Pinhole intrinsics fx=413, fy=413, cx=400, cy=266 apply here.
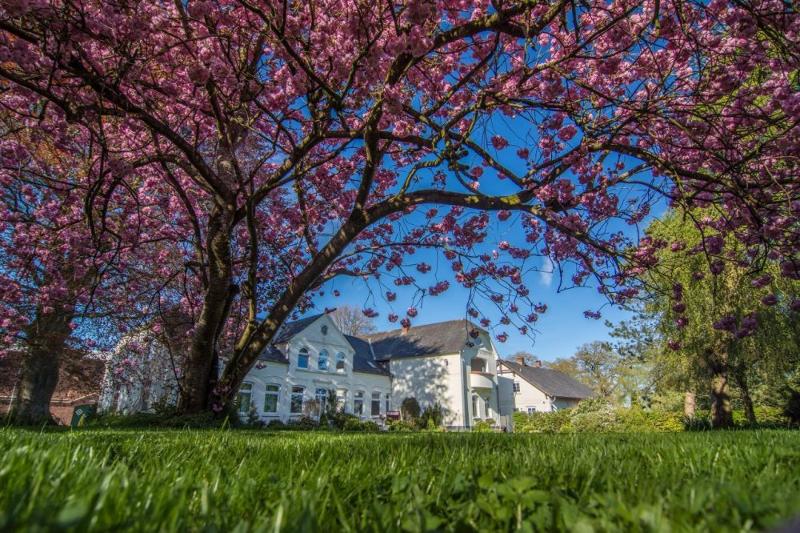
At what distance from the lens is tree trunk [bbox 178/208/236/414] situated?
706cm

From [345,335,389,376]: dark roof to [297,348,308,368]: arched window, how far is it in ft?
13.1

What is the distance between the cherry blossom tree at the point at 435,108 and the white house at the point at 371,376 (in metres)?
14.3

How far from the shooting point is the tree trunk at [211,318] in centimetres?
706

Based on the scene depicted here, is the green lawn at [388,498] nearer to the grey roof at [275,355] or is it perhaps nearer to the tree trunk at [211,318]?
the tree trunk at [211,318]

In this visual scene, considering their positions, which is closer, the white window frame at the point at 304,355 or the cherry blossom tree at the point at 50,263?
the cherry blossom tree at the point at 50,263

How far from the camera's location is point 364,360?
3028 centimetres

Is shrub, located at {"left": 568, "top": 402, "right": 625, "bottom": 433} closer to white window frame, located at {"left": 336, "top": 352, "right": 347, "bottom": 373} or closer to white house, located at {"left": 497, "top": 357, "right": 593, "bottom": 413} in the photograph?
Answer: white window frame, located at {"left": 336, "top": 352, "right": 347, "bottom": 373}

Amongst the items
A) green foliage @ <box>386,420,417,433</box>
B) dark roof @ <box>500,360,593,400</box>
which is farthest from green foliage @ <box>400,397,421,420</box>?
dark roof @ <box>500,360,593,400</box>

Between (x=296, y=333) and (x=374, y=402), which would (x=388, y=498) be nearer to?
(x=296, y=333)

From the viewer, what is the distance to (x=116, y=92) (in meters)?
4.44

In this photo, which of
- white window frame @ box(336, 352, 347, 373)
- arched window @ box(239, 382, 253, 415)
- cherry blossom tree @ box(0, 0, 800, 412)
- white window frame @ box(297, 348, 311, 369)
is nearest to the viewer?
cherry blossom tree @ box(0, 0, 800, 412)

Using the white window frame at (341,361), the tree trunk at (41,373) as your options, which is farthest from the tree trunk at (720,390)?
the white window frame at (341,361)

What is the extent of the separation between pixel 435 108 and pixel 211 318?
5188 mm

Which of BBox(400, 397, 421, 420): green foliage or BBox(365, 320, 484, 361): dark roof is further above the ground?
BBox(365, 320, 484, 361): dark roof
